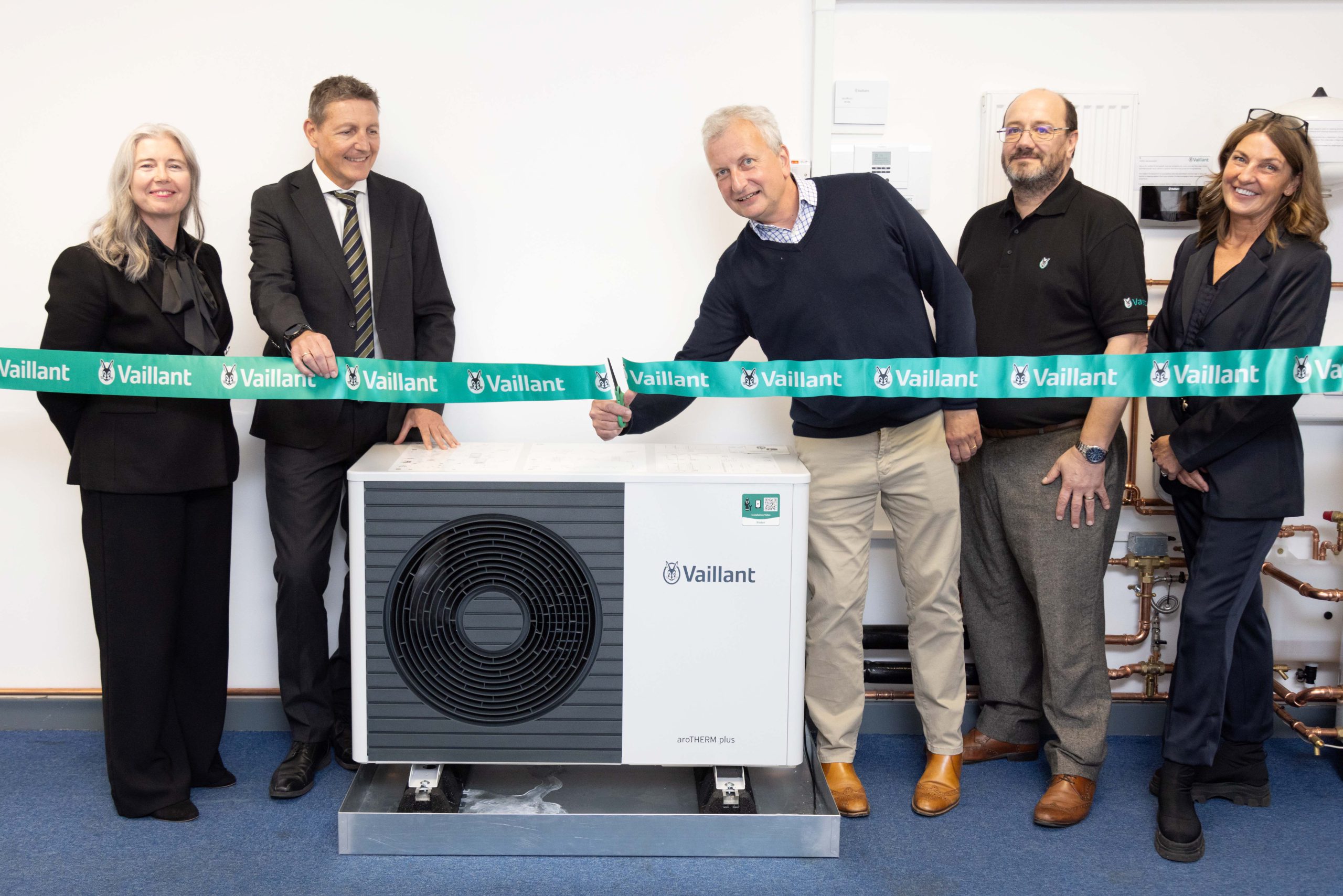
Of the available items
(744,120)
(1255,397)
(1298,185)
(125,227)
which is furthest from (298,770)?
(1298,185)

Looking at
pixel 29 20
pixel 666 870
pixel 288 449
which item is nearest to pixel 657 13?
pixel 288 449

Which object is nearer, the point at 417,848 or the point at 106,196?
the point at 417,848

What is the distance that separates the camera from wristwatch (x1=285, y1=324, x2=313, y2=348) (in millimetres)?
2297

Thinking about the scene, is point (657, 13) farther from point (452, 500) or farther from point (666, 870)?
point (666, 870)

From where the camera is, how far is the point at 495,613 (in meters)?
2.23

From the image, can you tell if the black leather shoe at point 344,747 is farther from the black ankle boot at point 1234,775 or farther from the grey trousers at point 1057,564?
the black ankle boot at point 1234,775

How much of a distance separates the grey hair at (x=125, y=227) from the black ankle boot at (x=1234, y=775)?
269 cm

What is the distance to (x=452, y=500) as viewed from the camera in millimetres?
2201

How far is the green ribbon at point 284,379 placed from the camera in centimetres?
224

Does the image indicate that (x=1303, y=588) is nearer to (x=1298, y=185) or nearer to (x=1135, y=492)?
(x=1135, y=492)

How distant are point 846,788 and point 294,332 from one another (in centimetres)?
169

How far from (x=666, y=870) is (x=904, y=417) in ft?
3.77

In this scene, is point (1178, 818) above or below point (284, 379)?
below

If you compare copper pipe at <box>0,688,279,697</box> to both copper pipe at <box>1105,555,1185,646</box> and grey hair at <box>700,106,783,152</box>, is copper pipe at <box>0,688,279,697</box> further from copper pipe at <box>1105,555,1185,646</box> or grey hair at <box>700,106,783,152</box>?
copper pipe at <box>1105,555,1185,646</box>
